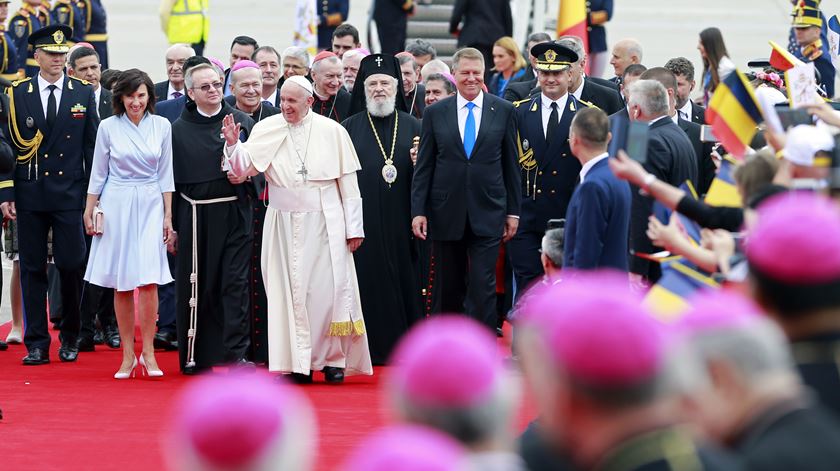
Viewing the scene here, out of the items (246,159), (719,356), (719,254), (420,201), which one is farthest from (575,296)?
(420,201)

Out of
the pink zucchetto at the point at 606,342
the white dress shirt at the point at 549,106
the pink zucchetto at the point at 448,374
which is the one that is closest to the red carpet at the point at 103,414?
the white dress shirt at the point at 549,106

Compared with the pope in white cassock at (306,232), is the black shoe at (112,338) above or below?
below

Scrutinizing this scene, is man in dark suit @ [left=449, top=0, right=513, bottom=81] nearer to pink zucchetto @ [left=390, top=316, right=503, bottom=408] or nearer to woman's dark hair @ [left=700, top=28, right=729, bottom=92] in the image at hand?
woman's dark hair @ [left=700, top=28, right=729, bottom=92]

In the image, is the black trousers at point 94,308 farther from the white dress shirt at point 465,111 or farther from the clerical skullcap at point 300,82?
the white dress shirt at point 465,111

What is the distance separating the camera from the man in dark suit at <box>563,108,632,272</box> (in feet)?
24.3

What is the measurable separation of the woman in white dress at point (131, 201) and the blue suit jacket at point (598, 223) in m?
3.47

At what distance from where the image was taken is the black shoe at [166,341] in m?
11.5

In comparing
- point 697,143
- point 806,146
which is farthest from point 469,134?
point 806,146

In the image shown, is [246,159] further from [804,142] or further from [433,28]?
[433,28]

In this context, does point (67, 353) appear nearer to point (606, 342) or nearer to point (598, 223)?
point (598, 223)

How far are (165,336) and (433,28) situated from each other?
9.54 metres

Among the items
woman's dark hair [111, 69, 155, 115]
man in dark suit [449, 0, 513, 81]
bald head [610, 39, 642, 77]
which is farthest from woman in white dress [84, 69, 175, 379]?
man in dark suit [449, 0, 513, 81]

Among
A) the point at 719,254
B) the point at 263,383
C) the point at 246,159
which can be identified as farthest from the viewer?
the point at 246,159

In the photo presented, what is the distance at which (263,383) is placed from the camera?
2.66 meters
